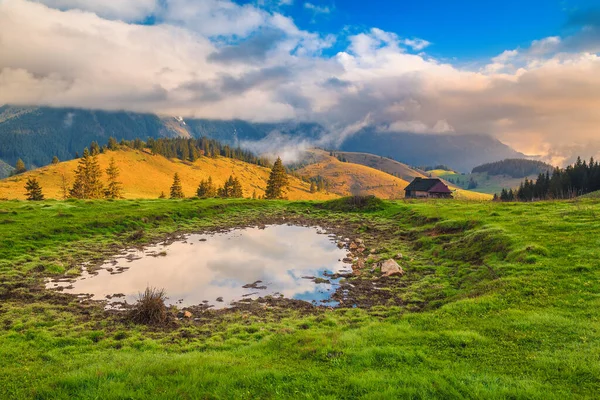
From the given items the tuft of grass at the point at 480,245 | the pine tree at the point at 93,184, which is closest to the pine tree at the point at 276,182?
the pine tree at the point at 93,184

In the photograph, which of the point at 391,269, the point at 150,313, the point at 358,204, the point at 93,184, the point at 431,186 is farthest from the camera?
the point at 431,186

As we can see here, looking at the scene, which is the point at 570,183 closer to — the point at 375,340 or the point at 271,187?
the point at 271,187

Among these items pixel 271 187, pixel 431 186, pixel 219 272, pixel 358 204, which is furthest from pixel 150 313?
pixel 431 186

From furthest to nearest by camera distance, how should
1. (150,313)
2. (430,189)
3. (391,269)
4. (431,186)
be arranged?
1. (431,186)
2. (430,189)
3. (391,269)
4. (150,313)

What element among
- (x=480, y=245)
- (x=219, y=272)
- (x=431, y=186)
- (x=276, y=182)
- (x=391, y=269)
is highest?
(x=431, y=186)

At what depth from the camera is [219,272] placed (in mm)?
24578

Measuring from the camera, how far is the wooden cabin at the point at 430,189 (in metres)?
110

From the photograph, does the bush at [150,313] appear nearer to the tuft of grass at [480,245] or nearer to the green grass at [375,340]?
the green grass at [375,340]

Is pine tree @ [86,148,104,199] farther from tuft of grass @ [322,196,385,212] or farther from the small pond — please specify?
the small pond

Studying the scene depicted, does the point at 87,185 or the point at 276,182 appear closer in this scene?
the point at 87,185

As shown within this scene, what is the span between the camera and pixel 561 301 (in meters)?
13.6

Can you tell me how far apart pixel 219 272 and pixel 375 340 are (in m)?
15.4

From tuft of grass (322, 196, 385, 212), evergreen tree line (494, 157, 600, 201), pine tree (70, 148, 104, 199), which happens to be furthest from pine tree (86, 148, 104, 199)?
evergreen tree line (494, 157, 600, 201)

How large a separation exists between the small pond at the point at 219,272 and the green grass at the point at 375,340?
7.49 ft
